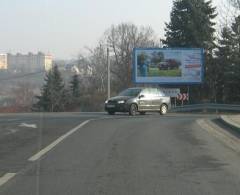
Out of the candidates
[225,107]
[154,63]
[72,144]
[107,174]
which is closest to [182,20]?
[154,63]

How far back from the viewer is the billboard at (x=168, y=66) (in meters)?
55.4

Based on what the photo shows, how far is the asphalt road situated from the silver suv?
43.3 feet

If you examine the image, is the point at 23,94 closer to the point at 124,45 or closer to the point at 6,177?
the point at 124,45

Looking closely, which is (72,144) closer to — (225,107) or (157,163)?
(157,163)

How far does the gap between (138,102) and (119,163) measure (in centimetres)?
2146

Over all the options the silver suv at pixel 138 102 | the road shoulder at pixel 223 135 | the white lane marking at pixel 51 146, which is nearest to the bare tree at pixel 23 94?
the silver suv at pixel 138 102

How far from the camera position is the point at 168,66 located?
55656mm

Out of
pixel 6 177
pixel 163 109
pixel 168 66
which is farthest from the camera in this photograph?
pixel 168 66

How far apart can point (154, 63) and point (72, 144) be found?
40156mm

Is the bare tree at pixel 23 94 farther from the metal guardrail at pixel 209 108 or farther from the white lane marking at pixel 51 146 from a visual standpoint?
the white lane marking at pixel 51 146

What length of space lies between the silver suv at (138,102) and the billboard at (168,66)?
19701 millimetres

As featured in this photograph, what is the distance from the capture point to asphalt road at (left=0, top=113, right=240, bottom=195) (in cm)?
934

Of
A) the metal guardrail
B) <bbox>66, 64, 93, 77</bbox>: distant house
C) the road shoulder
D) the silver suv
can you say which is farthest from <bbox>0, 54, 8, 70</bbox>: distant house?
the road shoulder

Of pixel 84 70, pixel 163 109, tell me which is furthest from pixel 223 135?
pixel 84 70
